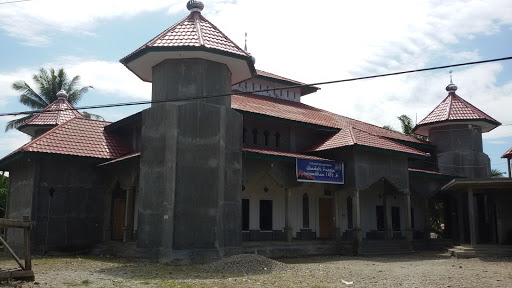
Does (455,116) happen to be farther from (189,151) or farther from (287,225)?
(189,151)

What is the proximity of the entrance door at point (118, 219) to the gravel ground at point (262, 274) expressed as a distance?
423 cm

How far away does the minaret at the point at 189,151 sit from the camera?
51.7 ft

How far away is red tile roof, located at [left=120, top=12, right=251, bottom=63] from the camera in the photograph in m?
16.6

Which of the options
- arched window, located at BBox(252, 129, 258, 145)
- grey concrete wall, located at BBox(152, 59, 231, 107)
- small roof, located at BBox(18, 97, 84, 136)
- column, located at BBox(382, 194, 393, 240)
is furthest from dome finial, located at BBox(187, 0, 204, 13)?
column, located at BBox(382, 194, 393, 240)

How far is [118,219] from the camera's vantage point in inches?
833

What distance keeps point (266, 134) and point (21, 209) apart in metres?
10.7

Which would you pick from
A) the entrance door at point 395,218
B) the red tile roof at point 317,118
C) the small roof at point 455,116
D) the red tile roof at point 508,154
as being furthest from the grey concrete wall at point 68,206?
the red tile roof at point 508,154

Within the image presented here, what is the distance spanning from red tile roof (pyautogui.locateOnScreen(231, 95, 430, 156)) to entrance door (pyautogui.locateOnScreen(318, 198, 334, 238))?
311cm

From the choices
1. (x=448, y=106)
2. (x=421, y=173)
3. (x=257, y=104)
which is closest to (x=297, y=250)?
(x=257, y=104)

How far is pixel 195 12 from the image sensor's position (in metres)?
18.7

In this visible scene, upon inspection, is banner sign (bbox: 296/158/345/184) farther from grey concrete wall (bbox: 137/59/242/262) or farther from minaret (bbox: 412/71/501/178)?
minaret (bbox: 412/71/501/178)

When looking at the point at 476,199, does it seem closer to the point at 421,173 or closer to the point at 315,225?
the point at 421,173

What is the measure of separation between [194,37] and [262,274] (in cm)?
868

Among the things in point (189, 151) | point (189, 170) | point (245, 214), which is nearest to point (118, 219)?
point (245, 214)
